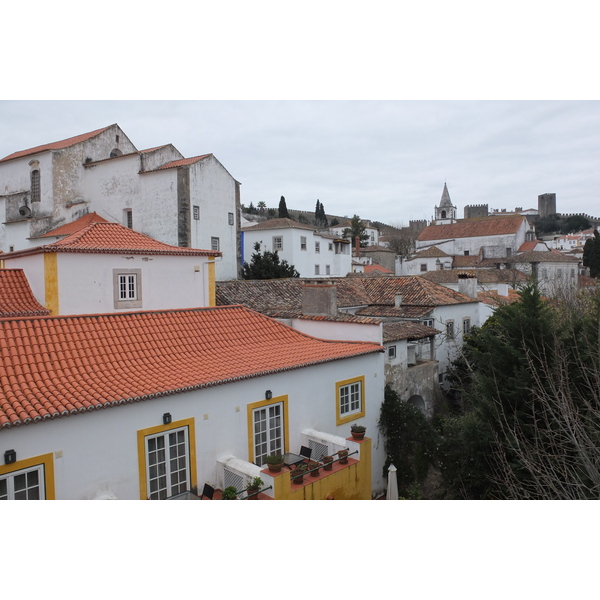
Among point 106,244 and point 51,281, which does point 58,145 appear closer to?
point 106,244

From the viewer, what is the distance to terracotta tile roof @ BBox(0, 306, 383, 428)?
7289mm

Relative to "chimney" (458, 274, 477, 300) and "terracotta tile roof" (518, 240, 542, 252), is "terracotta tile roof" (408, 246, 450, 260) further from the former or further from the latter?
"chimney" (458, 274, 477, 300)

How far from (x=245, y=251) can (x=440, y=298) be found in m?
18.2

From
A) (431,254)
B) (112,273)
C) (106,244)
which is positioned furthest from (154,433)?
(431,254)

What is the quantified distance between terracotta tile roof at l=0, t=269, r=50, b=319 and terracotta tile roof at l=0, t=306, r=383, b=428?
11.5ft

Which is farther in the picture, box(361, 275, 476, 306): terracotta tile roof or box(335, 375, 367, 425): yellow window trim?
box(361, 275, 476, 306): terracotta tile roof

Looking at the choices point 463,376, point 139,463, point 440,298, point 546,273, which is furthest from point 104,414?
point 546,273

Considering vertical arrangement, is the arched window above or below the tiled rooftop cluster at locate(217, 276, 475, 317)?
above

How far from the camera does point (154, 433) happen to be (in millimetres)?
7812

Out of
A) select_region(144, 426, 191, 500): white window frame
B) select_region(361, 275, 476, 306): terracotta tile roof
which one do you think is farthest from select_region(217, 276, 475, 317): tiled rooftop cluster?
select_region(144, 426, 191, 500): white window frame

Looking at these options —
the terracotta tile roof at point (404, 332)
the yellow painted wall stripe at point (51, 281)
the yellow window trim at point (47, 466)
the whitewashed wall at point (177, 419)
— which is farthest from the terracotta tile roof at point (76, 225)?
the yellow window trim at point (47, 466)

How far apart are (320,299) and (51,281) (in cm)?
726

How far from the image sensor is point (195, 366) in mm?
9359

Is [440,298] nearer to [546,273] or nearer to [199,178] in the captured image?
[199,178]
